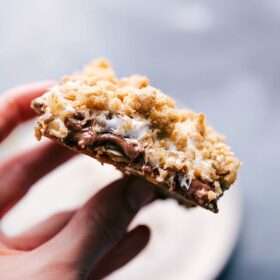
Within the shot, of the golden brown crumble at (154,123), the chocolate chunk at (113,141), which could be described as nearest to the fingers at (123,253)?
the golden brown crumble at (154,123)

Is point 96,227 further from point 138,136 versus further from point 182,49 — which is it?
point 182,49

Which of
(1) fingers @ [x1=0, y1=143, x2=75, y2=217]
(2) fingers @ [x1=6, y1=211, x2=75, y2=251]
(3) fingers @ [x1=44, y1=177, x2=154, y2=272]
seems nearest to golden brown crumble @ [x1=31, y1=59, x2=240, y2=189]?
(3) fingers @ [x1=44, y1=177, x2=154, y2=272]

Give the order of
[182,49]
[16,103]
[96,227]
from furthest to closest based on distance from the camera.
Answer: [182,49] → [16,103] → [96,227]

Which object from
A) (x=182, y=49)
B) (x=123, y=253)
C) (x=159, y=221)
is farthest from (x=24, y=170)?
(x=182, y=49)

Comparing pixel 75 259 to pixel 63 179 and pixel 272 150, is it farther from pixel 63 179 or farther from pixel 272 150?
pixel 272 150

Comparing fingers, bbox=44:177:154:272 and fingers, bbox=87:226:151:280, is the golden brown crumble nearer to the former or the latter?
fingers, bbox=44:177:154:272

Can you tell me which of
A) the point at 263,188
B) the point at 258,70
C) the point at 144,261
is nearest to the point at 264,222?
the point at 263,188

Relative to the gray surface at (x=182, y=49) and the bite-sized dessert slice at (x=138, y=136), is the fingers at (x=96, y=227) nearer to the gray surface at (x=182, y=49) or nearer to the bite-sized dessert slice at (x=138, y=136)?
the bite-sized dessert slice at (x=138, y=136)
